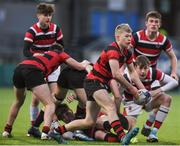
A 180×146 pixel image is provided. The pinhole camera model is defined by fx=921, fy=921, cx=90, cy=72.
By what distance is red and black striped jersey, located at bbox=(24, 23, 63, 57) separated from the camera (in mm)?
14906

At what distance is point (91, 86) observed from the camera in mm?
12875

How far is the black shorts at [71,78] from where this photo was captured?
1394cm

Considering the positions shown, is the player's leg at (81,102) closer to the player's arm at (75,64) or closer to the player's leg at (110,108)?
the player's arm at (75,64)

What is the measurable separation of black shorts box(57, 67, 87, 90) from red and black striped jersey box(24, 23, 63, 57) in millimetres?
982

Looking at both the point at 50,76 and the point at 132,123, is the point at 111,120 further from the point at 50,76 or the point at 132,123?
the point at 50,76

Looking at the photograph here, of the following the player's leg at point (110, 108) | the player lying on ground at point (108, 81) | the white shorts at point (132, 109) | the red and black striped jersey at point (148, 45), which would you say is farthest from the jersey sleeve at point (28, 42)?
the player's leg at point (110, 108)

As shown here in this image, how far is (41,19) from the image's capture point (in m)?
14.7

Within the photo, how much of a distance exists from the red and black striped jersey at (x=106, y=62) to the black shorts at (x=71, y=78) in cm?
85

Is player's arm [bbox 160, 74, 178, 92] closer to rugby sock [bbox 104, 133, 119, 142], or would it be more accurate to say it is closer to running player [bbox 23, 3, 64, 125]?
rugby sock [bbox 104, 133, 119, 142]

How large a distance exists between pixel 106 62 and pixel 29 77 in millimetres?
1236

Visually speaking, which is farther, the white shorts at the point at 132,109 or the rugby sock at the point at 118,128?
the white shorts at the point at 132,109

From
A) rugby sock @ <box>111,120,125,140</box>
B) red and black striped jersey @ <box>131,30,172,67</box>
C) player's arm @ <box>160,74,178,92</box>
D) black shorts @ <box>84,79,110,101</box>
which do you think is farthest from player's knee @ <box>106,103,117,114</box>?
red and black striped jersey @ <box>131,30,172,67</box>

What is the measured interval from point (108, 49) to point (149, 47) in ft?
6.94

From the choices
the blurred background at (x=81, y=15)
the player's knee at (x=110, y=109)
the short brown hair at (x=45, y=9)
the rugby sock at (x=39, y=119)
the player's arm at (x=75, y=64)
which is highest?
the short brown hair at (x=45, y=9)
